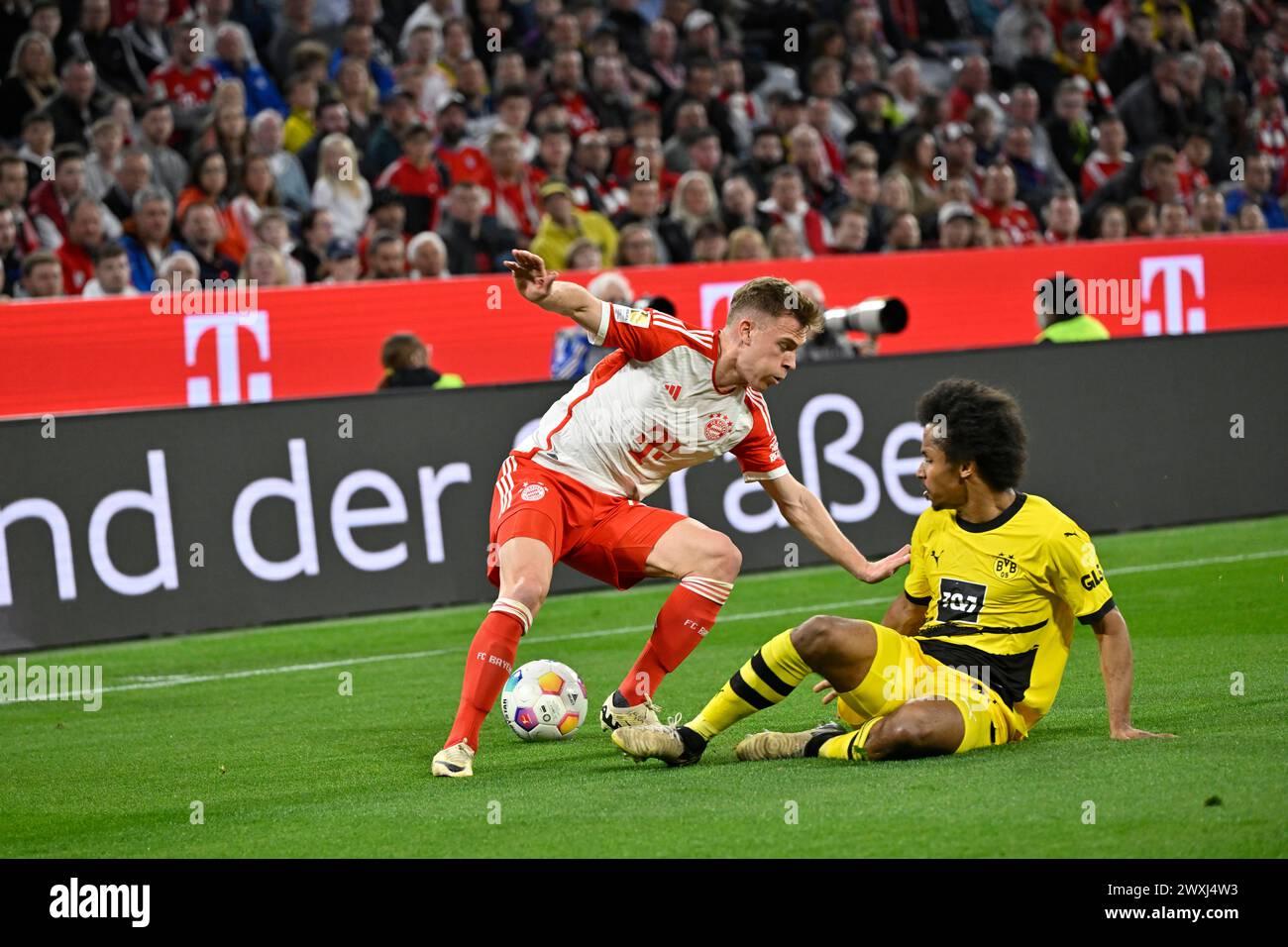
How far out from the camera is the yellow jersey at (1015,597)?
6410mm

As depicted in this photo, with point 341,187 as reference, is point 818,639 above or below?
below

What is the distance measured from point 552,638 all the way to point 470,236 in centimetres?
588

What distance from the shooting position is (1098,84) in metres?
21.8

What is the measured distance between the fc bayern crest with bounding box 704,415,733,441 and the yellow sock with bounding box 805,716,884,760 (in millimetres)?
1314

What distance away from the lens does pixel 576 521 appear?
7.36 m

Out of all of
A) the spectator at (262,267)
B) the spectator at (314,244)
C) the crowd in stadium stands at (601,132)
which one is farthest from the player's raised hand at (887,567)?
the spectator at (314,244)

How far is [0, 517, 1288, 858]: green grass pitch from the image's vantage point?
5387 mm

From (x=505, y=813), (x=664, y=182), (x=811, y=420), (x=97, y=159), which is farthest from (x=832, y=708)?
(x=664, y=182)

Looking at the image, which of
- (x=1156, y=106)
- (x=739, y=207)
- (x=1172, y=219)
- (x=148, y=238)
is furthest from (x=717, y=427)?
(x=1156, y=106)

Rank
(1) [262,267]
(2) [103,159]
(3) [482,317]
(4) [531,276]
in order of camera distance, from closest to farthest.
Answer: (4) [531,276] → (1) [262,267] → (2) [103,159] → (3) [482,317]

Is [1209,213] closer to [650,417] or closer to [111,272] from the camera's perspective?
[111,272]

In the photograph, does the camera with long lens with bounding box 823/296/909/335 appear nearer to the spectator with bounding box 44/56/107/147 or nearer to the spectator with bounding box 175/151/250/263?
the spectator with bounding box 175/151/250/263

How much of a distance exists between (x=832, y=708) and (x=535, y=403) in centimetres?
479
